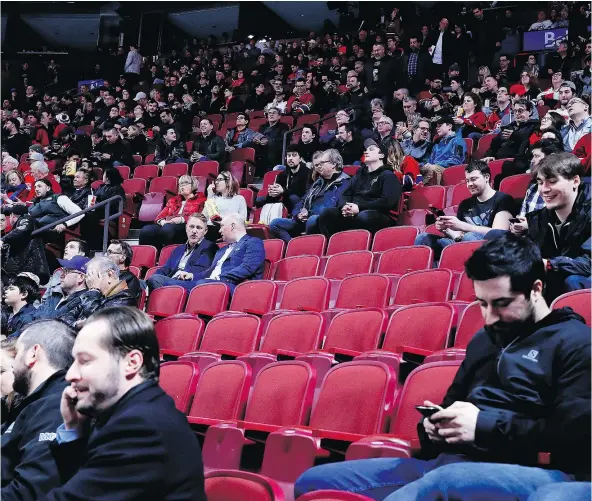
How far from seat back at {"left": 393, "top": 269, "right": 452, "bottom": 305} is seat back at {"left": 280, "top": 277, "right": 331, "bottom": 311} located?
326 mm

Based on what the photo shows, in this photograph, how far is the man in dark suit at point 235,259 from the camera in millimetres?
4027

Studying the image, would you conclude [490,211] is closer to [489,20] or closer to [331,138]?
[331,138]

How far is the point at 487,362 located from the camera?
1605 millimetres

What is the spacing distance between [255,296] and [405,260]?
2.32ft

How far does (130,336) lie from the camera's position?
141 centimetres

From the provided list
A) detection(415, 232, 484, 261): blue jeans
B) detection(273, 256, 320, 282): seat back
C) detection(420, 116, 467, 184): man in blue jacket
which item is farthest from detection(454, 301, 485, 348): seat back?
detection(420, 116, 467, 184): man in blue jacket

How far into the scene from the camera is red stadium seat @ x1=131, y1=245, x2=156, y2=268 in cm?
492

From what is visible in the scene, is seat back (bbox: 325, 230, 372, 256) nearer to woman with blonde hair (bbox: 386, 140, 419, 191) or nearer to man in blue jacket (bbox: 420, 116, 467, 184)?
woman with blonde hair (bbox: 386, 140, 419, 191)

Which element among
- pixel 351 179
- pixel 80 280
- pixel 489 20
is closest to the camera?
pixel 80 280

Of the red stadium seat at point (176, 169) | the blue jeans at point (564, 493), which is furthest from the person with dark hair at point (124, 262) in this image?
the blue jeans at point (564, 493)

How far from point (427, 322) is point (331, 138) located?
3919 mm

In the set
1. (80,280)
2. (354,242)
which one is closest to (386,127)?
(354,242)

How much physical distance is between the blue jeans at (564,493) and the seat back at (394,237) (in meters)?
2.82

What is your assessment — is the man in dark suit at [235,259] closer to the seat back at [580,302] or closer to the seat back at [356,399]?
the seat back at [356,399]
